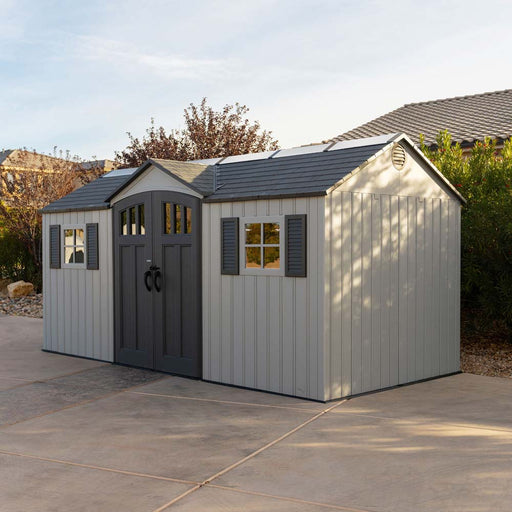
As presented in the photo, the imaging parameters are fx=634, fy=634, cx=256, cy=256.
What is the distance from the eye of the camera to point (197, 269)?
23.1 ft

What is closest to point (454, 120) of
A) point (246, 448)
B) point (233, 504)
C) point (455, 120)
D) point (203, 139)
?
point (455, 120)

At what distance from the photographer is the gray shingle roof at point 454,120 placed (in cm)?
1350

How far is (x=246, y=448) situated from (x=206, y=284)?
2553 millimetres

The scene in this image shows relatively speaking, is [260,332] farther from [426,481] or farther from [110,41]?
[110,41]

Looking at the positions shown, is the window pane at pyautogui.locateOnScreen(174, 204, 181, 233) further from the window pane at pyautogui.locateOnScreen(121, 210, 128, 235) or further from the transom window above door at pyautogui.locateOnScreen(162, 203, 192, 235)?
the window pane at pyautogui.locateOnScreen(121, 210, 128, 235)

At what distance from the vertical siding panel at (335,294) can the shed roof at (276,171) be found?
29 cm

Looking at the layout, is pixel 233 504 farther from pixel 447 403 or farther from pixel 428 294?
pixel 428 294

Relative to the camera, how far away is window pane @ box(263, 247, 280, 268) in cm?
638

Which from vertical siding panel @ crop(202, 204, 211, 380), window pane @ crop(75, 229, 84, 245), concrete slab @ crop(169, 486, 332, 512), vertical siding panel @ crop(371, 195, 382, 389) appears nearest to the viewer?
concrete slab @ crop(169, 486, 332, 512)

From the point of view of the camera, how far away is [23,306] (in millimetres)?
14234

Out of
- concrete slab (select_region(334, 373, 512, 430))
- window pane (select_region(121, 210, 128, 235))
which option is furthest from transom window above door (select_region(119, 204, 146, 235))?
concrete slab (select_region(334, 373, 512, 430))

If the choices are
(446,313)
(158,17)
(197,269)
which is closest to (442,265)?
(446,313)

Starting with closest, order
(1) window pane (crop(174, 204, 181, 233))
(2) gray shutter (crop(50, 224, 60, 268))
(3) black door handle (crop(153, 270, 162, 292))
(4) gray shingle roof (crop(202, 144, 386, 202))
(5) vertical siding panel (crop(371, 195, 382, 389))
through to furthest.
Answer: (4) gray shingle roof (crop(202, 144, 386, 202))
(5) vertical siding panel (crop(371, 195, 382, 389))
(1) window pane (crop(174, 204, 181, 233))
(3) black door handle (crop(153, 270, 162, 292))
(2) gray shutter (crop(50, 224, 60, 268))

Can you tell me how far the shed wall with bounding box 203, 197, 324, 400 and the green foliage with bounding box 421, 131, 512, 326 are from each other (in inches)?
123
